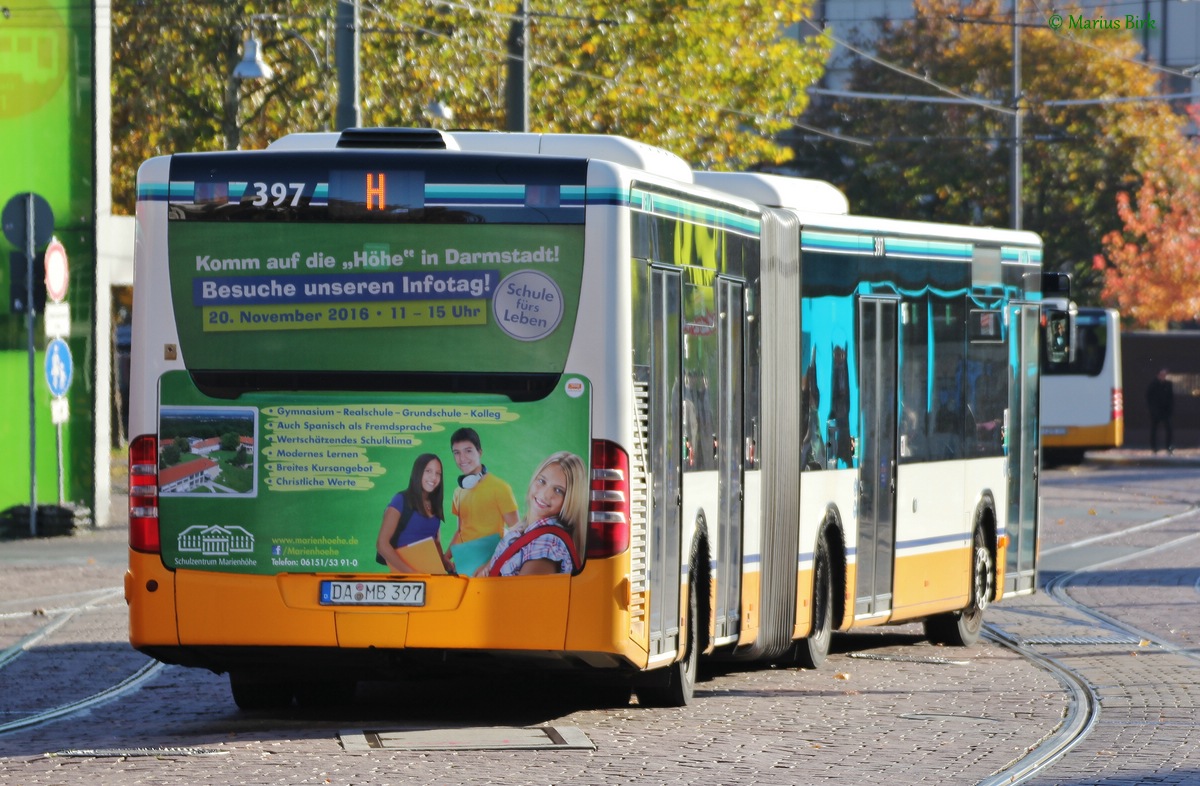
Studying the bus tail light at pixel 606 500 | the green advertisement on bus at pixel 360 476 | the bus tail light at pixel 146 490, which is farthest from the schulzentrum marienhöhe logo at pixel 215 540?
the bus tail light at pixel 606 500

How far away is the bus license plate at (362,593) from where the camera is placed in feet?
32.2

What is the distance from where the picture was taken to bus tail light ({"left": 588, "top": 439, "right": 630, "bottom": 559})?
31.9 feet

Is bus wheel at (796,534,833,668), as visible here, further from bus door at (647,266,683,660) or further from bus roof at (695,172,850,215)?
bus door at (647,266,683,660)

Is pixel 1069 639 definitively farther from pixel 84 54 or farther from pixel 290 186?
pixel 84 54

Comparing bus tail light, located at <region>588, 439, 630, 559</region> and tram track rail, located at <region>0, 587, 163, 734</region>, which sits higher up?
bus tail light, located at <region>588, 439, 630, 559</region>

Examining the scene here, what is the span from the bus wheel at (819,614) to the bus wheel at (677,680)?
1978 mm

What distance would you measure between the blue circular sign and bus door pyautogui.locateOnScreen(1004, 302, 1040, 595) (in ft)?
32.7

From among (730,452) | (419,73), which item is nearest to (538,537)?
(730,452)

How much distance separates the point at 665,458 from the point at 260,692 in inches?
93.2

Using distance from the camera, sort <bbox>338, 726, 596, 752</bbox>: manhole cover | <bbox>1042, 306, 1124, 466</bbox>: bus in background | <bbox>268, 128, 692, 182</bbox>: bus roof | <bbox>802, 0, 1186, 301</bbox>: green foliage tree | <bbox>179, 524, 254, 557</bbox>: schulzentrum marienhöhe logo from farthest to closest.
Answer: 1. <bbox>802, 0, 1186, 301</bbox>: green foliage tree
2. <bbox>1042, 306, 1124, 466</bbox>: bus in background
3. <bbox>268, 128, 692, 182</bbox>: bus roof
4. <bbox>179, 524, 254, 557</bbox>: schulzentrum marienhöhe logo
5. <bbox>338, 726, 596, 752</bbox>: manhole cover

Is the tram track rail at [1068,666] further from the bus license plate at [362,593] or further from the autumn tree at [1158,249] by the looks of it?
the autumn tree at [1158,249]

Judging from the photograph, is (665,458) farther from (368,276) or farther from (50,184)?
(50,184)

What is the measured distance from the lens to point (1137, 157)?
192 feet

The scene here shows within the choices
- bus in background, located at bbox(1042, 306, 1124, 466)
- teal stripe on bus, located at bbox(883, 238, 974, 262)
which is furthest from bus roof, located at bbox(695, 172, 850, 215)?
bus in background, located at bbox(1042, 306, 1124, 466)
